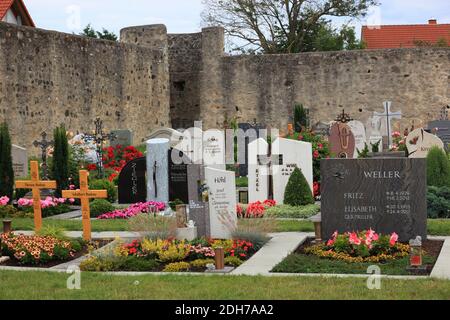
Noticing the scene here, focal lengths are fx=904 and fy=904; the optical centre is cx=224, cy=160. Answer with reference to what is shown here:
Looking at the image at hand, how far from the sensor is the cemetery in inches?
391

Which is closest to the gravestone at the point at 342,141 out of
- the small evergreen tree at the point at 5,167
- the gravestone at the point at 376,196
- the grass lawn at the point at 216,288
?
the small evergreen tree at the point at 5,167

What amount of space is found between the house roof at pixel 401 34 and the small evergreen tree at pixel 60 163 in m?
29.6

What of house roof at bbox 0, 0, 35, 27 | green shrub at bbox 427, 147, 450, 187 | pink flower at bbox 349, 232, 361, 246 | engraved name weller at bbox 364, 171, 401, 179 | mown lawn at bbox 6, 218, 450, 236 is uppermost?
house roof at bbox 0, 0, 35, 27

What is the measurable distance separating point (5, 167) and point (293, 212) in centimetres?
574

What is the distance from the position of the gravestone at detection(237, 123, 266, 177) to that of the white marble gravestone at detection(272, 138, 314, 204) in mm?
4679

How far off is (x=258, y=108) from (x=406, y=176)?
22942 millimetres

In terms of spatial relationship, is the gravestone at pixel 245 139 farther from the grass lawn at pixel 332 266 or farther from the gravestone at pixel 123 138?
the grass lawn at pixel 332 266

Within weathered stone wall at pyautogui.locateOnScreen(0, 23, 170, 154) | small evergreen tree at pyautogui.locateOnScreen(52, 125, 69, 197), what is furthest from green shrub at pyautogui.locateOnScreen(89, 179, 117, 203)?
weathered stone wall at pyautogui.locateOnScreen(0, 23, 170, 154)

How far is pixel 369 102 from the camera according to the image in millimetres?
A: 34438

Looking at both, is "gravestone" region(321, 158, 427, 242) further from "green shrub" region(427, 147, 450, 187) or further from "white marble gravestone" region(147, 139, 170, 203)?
"white marble gravestone" region(147, 139, 170, 203)

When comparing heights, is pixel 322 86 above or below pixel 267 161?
above
